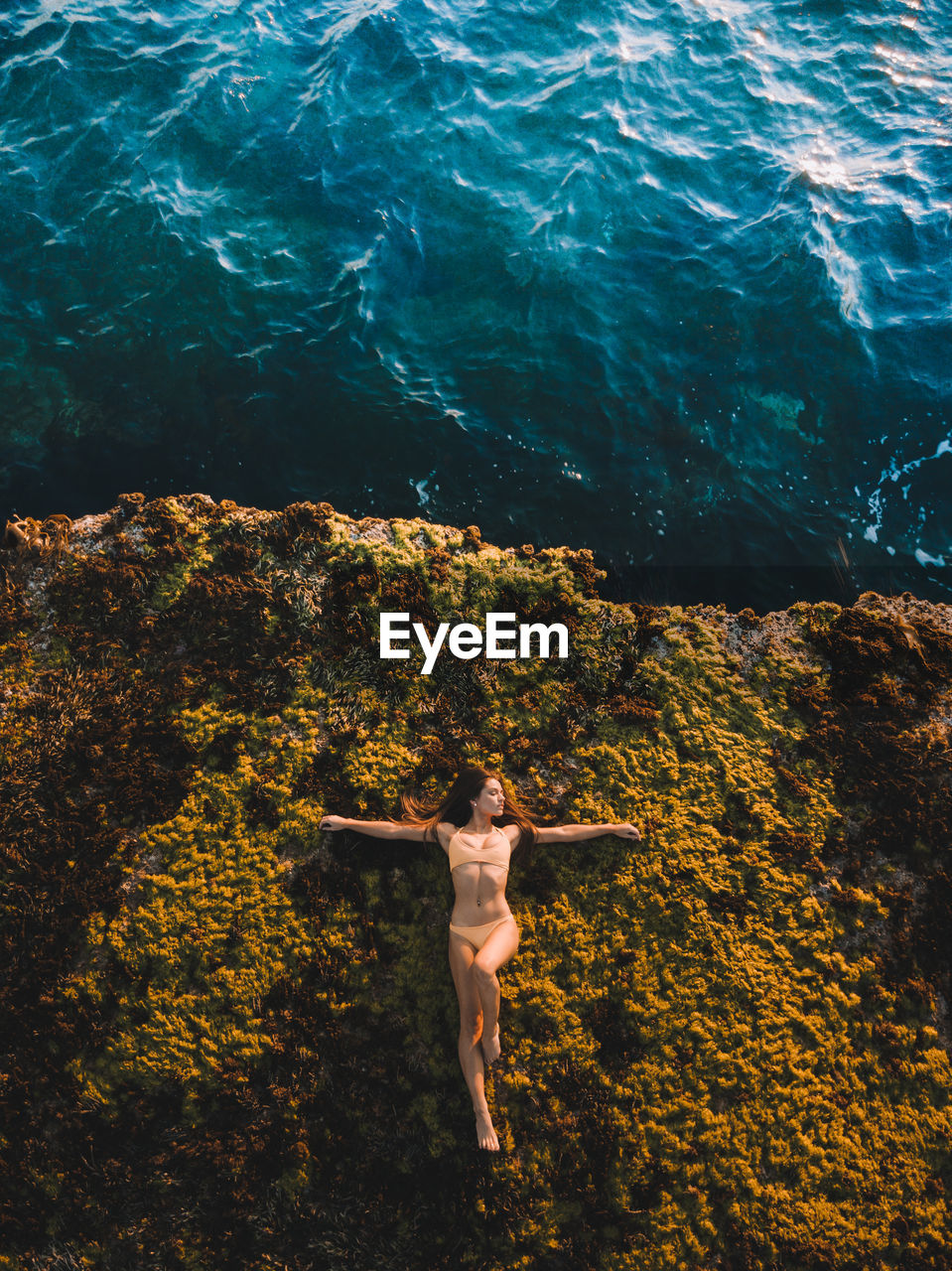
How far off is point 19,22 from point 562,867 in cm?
2109

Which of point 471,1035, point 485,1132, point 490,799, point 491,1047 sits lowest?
point 485,1132

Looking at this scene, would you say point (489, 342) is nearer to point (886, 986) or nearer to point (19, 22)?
point (886, 986)

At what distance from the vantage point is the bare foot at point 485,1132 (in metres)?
5.94

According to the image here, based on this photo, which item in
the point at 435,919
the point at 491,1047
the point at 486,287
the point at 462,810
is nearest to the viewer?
the point at 491,1047

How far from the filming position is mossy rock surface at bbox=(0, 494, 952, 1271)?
19.8 ft

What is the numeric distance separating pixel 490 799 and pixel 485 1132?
289 cm

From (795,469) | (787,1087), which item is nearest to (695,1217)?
(787,1087)

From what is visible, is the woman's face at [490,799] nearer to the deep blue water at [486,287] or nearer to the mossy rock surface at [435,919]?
the mossy rock surface at [435,919]

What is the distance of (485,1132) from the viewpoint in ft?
19.6

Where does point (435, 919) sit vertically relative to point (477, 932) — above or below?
below

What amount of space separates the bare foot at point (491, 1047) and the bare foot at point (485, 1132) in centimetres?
41

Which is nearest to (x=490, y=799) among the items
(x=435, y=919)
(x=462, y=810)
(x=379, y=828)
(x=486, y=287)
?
(x=462, y=810)

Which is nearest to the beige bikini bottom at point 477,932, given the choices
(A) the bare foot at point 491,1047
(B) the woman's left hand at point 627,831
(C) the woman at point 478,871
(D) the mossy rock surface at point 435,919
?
(C) the woman at point 478,871

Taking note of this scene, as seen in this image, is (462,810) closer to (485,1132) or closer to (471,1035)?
(471,1035)
